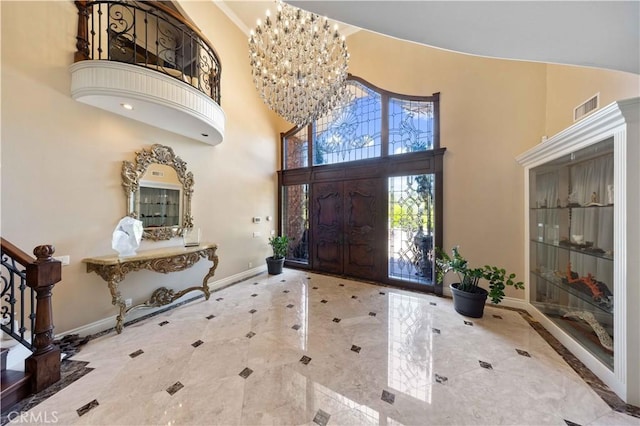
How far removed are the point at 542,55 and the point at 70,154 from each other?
4.35 m

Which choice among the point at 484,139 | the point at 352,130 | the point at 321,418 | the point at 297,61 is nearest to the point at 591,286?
the point at 484,139

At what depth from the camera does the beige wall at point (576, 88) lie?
2092 mm

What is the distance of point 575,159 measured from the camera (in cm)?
239

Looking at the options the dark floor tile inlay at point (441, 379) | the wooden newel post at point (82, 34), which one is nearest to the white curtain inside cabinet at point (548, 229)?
the dark floor tile inlay at point (441, 379)

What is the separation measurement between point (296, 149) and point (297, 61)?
298 centimetres

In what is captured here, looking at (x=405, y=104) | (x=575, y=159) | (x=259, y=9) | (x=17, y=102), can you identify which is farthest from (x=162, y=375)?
(x=259, y=9)

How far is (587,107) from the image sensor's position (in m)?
2.53

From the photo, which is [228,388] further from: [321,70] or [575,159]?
[575,159]

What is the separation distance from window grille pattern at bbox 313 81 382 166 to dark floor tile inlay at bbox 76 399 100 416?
15.7 feet

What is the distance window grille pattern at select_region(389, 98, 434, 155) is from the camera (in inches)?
161

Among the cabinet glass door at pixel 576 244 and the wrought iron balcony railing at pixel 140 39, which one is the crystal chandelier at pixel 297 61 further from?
the cabinet glass door at pixel 576 244

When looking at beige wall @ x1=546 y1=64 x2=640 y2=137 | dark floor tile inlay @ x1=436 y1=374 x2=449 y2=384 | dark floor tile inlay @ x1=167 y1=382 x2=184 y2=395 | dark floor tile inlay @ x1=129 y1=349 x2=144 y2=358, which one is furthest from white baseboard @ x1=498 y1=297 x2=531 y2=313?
dark floor tile inlay @ x1=129 y1=349 x2=144 y2=358

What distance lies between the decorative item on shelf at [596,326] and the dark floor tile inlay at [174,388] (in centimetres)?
375

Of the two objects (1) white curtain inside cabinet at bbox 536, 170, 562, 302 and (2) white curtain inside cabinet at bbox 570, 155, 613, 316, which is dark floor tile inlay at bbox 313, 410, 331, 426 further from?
(1) white curtain inside cabinet at bbox 536, 170, 562, 302
